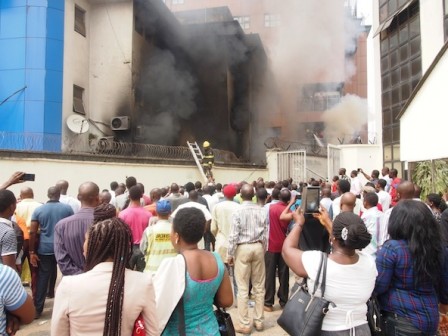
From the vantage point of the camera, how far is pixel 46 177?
10.5 m

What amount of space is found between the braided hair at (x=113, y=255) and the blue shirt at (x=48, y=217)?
3269mm

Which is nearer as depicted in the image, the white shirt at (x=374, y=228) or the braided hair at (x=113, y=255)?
the braided hair at (x=113, y=255)

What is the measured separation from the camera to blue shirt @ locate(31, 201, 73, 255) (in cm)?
496

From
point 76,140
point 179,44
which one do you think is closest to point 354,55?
point 179,44

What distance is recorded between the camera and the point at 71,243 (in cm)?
369

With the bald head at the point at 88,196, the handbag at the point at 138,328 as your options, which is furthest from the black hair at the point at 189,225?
the bald head at the point at 88,196

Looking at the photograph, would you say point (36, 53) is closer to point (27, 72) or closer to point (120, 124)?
point (27, 72)

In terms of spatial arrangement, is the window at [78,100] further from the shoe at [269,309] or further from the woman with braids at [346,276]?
the woman with braids at [346,276]

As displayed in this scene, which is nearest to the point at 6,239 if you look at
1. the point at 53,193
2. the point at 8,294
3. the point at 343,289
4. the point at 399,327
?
the point at 8,294

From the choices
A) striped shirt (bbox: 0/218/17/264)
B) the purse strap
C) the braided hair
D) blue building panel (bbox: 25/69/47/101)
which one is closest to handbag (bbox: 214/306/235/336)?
the purse strap

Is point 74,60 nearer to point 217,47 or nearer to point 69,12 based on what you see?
point 69,12

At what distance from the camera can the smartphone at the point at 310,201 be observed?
9.05ft

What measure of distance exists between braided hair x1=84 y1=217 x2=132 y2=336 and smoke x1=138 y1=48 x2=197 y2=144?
16.2 metres

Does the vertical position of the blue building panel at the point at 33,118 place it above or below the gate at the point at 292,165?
above
